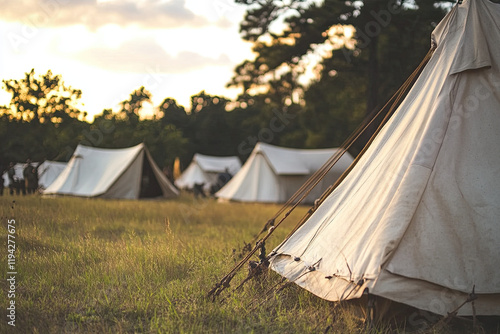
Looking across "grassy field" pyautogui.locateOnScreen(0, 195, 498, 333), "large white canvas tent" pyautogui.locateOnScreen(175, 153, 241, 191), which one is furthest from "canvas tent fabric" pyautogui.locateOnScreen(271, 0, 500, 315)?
"large white canvas tent" pyautogui.locateOnScreen(175, 153, 241, 191)

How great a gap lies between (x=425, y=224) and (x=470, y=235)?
0.29 m

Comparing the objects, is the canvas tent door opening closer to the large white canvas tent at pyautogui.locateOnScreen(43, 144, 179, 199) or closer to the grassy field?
the large white canvas tent at pyautogui.locateOnScreen(43, 144, 179, 199)

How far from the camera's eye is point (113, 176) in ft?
48.6

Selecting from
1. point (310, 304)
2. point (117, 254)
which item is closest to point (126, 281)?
point (117, 254)

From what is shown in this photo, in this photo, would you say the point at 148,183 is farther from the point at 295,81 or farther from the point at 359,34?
the point at 295,81

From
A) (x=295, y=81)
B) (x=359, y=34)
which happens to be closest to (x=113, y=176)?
(x=359, y=34)

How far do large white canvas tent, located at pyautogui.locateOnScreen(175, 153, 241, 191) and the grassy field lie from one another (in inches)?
883

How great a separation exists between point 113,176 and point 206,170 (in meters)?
13.5

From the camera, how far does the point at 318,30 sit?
1193 cm

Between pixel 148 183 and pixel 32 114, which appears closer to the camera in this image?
pixel 32 114

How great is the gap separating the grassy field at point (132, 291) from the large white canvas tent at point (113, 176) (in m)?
9.05

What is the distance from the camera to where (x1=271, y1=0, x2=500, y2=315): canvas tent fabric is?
293 centimetres

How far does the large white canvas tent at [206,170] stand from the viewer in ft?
93.0

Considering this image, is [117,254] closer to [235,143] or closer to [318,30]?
[318,30]
